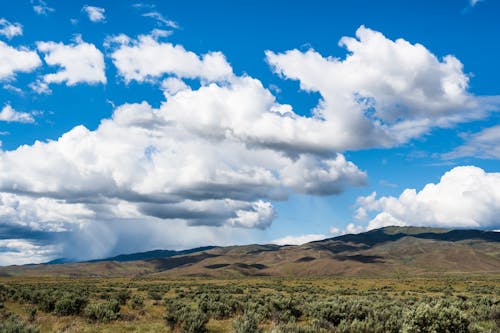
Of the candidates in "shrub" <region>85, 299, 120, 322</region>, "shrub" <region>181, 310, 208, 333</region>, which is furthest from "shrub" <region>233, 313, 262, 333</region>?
"shrub" <region>85, 299, 120, 322</region>

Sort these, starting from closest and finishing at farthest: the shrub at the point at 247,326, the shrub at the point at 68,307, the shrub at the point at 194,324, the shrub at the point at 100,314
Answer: the shrub at the point at 247,326 < the shrub at the point at 194,324 < the shrub at the point at 100,314 < the shrub at the point at 68,307

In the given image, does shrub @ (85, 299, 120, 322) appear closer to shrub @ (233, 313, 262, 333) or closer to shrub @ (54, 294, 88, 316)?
shrub @ (54, 294, 88, 316)

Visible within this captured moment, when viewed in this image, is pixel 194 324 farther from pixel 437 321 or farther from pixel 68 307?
pixel 68 307

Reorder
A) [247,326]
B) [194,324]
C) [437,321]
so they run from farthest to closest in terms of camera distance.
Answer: [194,324] → [247,326] → [437,321]

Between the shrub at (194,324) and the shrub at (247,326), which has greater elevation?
the shrub at (247,326)

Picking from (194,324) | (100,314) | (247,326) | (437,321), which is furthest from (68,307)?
(437,321)

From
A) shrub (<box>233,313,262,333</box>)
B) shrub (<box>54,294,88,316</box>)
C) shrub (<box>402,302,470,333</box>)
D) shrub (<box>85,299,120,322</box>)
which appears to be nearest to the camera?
shrub (<box>402,302,470,333</box>)

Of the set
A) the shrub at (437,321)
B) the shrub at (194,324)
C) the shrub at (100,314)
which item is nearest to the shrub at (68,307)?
the shrub at (100,314)

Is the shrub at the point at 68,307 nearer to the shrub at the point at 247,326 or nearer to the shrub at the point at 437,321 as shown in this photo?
the shrub at the point at 247,326

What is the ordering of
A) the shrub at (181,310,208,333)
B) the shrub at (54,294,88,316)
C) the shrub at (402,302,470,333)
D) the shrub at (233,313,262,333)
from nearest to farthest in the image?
1. the shrub at (402,302,470,333)
2. the shrub at (233,313,262,333)
3. the shrub at (181,310,208,333)
4. the shrub at (54,294,88,316)

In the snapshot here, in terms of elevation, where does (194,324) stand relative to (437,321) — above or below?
below

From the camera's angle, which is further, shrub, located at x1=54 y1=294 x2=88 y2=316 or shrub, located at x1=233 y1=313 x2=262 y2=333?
shrub, located at x1=54 y1=294 x2=88 y2=316

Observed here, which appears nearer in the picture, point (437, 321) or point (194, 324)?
point (437, 321)

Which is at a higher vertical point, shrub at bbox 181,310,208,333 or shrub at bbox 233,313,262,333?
shrub at bbox 233,313,262,333
